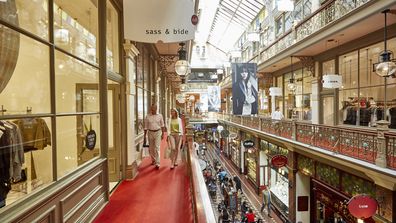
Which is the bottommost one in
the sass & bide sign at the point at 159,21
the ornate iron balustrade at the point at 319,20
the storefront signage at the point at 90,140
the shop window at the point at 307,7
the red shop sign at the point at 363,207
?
the red shop sign at the point at 363,207

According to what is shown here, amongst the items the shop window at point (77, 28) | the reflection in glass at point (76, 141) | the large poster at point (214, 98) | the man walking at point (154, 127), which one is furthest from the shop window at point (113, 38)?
the large poster at point (214, 98)

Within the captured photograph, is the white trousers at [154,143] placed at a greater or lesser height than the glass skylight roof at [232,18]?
lesser

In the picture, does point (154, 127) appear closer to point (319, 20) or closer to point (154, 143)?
point (154, 143)

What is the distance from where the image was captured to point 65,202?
323 cm

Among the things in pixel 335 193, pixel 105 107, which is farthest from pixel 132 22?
pixel 335 193

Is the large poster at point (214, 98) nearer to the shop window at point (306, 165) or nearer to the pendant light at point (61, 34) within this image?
the shop window at point (306, 165)

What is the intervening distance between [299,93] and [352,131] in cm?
867

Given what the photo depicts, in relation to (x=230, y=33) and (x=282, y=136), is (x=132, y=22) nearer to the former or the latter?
(x=282, y=136)

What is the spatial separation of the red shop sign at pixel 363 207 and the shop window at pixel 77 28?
271 inches

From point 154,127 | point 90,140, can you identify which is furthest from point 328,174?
point 90,140

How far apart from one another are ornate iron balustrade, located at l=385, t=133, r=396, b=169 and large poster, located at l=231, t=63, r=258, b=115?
7631 millimetres

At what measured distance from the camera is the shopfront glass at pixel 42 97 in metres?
2.41

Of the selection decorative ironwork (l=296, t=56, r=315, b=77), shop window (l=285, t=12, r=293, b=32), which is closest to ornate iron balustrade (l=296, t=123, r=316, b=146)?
decorative ironwork (l=296, t=56, r=315, b=77)

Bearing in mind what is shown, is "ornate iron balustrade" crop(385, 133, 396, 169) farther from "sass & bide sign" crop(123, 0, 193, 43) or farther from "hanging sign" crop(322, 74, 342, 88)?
"sass & bide sign" crop(123, 0, 193, 43)
